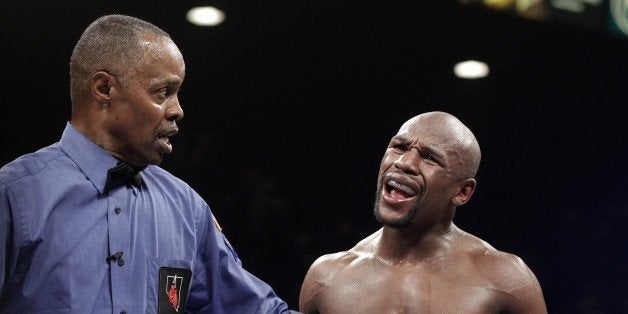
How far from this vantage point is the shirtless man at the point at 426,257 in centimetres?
194

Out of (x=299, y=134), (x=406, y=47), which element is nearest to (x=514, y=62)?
(x=406, y=47)

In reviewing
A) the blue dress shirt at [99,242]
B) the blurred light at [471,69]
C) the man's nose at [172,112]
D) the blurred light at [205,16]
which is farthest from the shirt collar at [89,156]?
the blurred light at [471,69]

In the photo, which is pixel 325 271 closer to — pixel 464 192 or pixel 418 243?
pixel 418 243

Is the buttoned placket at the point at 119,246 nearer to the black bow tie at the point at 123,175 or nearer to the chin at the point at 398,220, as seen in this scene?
the black bow tie at the point at 123,175

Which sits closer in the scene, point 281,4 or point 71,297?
point 71,297

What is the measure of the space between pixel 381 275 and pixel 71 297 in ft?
2.66

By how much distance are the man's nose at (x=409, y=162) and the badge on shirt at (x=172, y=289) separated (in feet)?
1.96

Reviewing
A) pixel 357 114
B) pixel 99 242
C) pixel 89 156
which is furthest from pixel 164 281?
pixel 357 114

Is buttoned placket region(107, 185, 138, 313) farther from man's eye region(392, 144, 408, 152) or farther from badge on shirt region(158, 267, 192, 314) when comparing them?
man's eye region(392, 144, 408, 152)

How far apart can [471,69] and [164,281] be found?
2.55m

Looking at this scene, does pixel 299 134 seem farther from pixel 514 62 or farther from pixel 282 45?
pixel 514 62

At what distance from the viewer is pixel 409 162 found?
1.98 metres

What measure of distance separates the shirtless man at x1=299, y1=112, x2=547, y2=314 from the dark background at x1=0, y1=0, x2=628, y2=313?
127 cm

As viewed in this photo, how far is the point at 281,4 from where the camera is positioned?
11.2 feet
